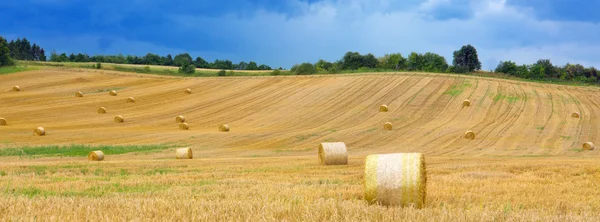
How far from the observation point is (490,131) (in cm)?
3538

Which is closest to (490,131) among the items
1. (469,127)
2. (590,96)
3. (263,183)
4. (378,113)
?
(469,127)

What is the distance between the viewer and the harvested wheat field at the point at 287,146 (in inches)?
284

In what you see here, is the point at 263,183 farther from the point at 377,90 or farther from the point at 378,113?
the point at 377,90

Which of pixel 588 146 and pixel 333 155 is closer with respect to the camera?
pixel 333 155

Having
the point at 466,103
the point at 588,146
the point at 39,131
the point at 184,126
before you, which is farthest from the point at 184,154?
the point at 466,103

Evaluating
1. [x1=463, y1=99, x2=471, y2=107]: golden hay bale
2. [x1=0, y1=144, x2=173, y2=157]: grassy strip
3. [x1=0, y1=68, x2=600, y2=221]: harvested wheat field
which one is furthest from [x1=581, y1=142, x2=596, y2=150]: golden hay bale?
[x1=0, y1=144, x2=173, y2=157]: grassy strip

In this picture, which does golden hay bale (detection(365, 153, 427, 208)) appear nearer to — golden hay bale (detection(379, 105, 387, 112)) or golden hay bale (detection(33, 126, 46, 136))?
golden hay bale (detection(33, 126, 46, 136))

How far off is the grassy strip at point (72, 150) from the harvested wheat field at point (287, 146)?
0.16 meters

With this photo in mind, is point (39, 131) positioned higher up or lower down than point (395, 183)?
lower down

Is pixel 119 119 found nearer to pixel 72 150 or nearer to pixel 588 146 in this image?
pixel 72 150

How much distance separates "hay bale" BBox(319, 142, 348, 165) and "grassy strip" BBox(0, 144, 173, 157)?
1089 cm

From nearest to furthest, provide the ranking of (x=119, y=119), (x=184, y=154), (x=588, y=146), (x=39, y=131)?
(x=184, y=154) < (x=588, y=146) < (x=39, y=131) < (x=119, y=119)

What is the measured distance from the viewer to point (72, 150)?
86.4ft

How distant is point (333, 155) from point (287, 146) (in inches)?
457
